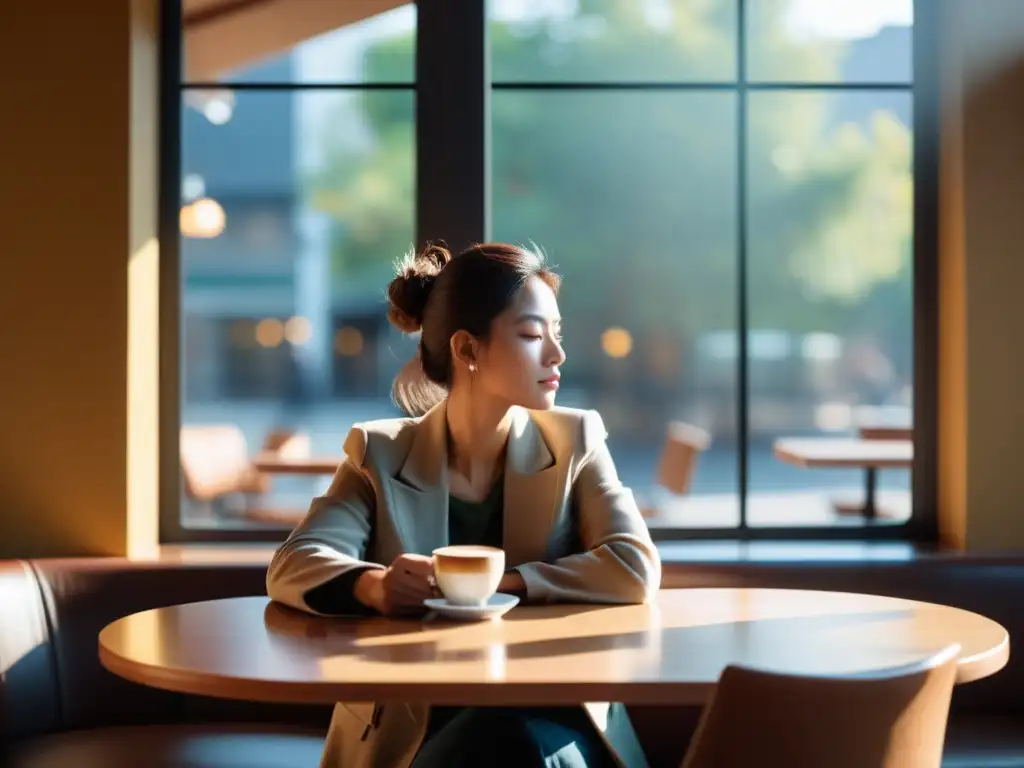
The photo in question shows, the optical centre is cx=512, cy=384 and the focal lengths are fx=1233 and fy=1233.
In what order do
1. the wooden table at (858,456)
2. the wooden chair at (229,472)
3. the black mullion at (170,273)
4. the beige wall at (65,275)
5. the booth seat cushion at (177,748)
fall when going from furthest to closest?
the wooden chair at (229,472) → the wooden table at (858,456) → the black mullion at (170,273) → the beige wall at (65,275) → the booth seat cushion at (177,748)

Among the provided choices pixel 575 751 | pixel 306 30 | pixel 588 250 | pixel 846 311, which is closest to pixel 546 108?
pixel 588 250

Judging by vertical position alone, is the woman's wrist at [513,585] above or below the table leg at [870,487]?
above

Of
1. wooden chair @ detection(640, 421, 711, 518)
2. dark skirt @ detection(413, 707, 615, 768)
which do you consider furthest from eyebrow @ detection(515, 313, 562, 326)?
wooden chair @ detection(640, 421, 711, 518)

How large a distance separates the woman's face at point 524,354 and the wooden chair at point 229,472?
2.44 metres

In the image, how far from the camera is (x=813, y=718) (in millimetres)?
1453

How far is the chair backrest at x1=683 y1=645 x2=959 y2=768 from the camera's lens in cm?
144

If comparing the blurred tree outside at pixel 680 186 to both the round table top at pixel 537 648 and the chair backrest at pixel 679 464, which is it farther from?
the round table top at pixel 537 648

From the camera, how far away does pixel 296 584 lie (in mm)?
2062

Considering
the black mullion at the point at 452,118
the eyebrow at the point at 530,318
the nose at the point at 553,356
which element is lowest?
the nose at the point at 553,356

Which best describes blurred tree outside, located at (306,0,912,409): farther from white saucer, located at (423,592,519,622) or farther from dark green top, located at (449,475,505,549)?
white saucer, located at (423,592,519,622)

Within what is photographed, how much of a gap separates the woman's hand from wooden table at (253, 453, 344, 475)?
269 centimetres

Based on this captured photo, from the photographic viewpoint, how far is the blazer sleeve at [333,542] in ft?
6.73

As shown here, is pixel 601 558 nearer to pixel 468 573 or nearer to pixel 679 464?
pixel 468 573

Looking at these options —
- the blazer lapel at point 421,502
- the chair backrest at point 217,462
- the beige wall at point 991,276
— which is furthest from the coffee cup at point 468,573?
the chair backrest at point 217,462
